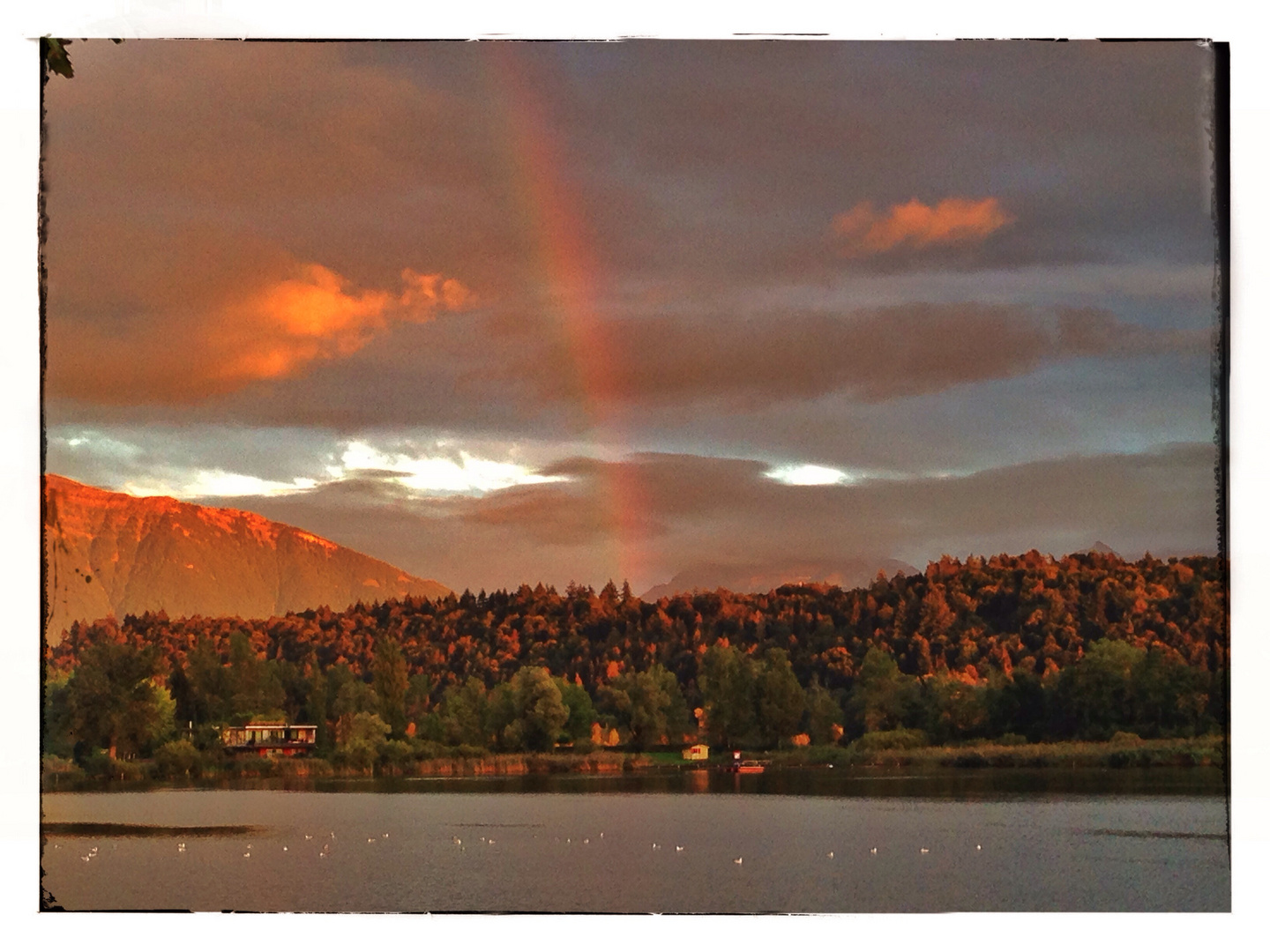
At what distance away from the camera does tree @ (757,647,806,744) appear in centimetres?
1792

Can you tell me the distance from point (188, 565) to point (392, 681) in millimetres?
2760

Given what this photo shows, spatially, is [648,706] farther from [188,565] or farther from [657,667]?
[188,565]

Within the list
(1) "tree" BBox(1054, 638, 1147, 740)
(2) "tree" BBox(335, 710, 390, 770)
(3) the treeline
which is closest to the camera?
(1) "tree" BBox(1054, 638, 1147, 740)

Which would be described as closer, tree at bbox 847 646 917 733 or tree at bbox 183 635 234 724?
tree at bbox 847 646 917 733

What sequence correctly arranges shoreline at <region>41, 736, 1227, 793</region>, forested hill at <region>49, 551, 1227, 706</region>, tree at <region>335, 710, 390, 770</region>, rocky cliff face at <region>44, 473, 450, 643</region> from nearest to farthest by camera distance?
rocky cliff face at <region>44, 473, 450, 643</region>
shoreline at <region>41, 736, 1227, 793</region>
forested hill at <region>49, 551, 1227, 706</region>
tree at <region>335, 710, 390, 770</region>

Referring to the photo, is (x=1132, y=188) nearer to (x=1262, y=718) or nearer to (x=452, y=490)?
(x=1262, y=718)

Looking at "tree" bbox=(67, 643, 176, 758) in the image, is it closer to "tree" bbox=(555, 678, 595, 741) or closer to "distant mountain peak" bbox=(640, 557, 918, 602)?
"tree" bbox=(555, 678, 595, 741)

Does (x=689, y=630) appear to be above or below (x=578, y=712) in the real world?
above

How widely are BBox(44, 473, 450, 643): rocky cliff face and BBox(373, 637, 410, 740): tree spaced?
66 centimetres

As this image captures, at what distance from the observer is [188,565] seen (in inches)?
681

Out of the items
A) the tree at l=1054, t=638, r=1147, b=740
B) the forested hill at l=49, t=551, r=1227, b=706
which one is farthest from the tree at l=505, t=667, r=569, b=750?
the tree at l=1054, t=638, r=1147, b=740

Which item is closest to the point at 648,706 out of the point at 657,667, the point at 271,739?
the point at 657,667

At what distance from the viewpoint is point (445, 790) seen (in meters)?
17.9

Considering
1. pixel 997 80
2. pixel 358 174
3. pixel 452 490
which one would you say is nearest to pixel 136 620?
pixel 452 490
